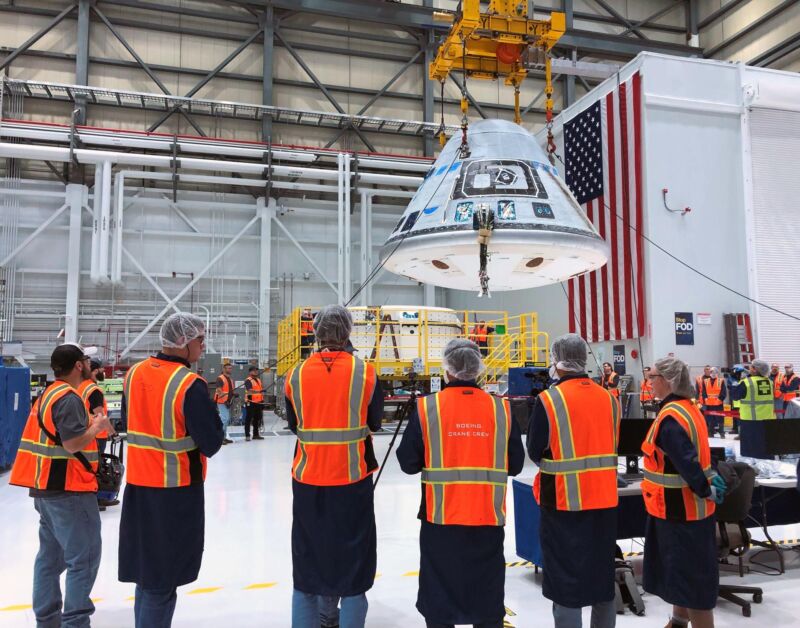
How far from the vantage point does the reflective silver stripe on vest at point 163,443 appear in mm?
3469

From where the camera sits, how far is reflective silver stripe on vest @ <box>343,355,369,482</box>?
3.57 m

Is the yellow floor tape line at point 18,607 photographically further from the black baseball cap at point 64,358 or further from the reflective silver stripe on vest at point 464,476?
the reflective silver stripe on vest at point 464,476

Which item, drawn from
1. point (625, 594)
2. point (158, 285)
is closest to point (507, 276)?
point (625, 594)

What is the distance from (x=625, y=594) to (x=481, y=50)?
24.6 ft

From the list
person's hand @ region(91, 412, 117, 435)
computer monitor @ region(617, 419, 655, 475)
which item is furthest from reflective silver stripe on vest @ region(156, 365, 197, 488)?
computer monitor @ region(617, 419, 655, 475)

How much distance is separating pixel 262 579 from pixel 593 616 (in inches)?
114

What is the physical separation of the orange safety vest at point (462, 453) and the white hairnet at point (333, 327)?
0.69 metres

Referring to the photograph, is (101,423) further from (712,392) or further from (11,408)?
(712,392)

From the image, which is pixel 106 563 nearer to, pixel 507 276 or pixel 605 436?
pixel 605 436

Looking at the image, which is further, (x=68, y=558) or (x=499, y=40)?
(x=499, y=40)

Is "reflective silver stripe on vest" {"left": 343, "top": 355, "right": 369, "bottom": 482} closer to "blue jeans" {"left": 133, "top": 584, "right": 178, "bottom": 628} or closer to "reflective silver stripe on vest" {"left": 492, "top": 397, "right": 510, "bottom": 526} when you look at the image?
"reflective silver stripe on vest" {"left": 492, "top": 397, "right": 510, "bottom": 526}

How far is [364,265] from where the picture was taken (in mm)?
23875

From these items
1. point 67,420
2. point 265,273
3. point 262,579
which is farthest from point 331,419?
point 265,273

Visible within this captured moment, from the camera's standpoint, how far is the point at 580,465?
3.59m
